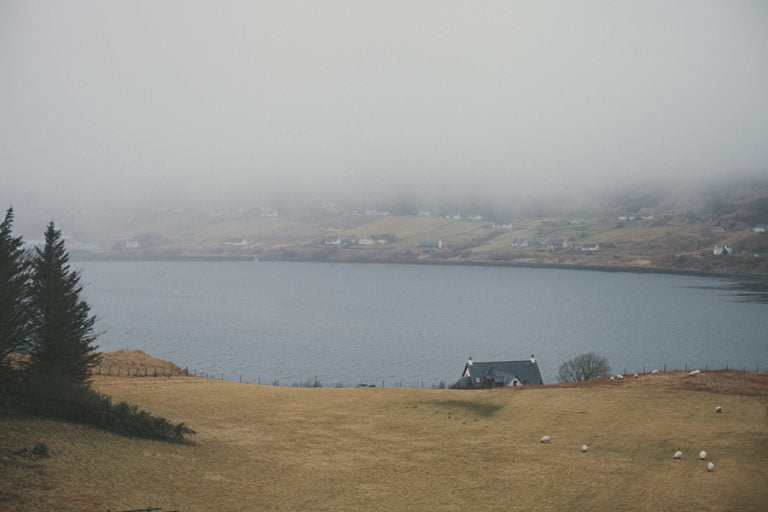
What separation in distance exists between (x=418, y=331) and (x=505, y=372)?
64.7 meters

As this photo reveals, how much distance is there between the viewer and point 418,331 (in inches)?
5034

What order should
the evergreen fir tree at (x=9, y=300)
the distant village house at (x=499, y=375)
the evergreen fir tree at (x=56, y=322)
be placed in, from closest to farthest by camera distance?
the evergreen fir tree at (x=9, y=300)
the evergreen fir tree at (x=56, y=322)
the distant village house at (x=499, y=375)

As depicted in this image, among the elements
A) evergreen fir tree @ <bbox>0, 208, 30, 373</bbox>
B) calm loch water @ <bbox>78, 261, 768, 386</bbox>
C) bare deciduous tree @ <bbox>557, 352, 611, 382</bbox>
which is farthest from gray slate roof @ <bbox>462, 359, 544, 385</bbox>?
evergreen fir tree @ <bbox>0, 208, 30, 373</bbox>

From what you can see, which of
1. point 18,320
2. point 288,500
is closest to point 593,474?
point 288,500

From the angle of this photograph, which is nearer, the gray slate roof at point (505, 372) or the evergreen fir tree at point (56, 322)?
the evergreen fir tree at point (56, 322)

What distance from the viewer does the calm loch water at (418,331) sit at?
94188 millimetres

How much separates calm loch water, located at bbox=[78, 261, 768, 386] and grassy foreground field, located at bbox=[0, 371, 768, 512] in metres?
49.9

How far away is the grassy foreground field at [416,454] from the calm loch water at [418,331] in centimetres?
4992

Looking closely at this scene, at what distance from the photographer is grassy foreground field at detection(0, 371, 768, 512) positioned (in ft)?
59.5

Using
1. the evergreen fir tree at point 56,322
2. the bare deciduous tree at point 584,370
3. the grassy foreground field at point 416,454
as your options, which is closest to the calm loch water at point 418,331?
the bare deciduous tree at point 584,370

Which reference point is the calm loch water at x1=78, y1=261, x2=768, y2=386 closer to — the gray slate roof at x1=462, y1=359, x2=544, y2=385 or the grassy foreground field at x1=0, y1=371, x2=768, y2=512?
the gray slate roof at x1=462, y1=359, x2=544, y2=385

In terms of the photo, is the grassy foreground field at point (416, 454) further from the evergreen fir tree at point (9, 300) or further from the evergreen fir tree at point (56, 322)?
the evergreen fir tree at point (9, 300)

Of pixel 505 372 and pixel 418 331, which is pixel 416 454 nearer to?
pixel 505 372

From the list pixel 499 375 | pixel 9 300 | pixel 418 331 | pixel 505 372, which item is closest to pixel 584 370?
pixel 505 372
